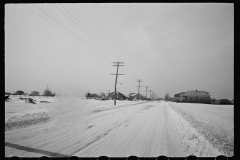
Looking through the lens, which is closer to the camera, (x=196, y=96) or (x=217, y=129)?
(x=217, y=129)

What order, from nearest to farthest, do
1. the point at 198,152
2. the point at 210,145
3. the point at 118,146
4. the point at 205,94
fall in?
the point at 198,152 < the point at 118,146 < the point at 210,145 < the point at 205,94

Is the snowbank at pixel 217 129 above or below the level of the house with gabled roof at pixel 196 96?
above

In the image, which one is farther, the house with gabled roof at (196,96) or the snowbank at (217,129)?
the house with gabled roof at (196,96)

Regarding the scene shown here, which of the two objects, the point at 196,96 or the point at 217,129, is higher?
the point at 217,129

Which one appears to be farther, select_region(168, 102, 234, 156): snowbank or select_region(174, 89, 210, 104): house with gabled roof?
select_region(174, 89, 210, 104): house with gabled roof

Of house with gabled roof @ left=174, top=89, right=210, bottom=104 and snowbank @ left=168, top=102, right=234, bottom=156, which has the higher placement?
snowbank @ left=168, top=102, right=234, bottom=156
